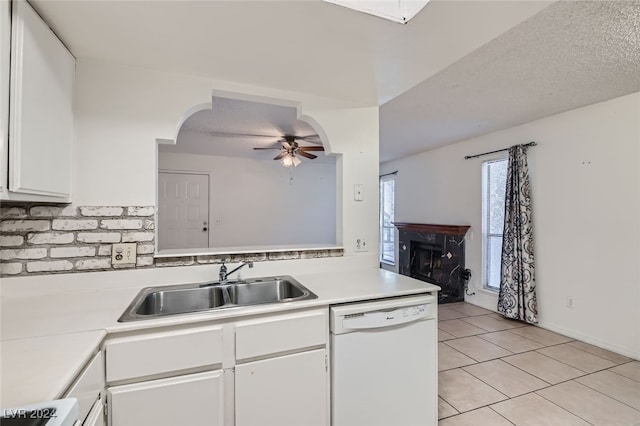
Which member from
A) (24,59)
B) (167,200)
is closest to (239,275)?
(24,59)

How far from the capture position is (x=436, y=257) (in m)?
4.86

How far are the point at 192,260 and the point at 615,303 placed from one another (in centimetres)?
380

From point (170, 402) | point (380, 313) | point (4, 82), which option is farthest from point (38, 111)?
point (380, 313)

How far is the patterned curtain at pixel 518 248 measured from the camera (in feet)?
11.4

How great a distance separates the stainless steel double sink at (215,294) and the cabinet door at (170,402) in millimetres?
384

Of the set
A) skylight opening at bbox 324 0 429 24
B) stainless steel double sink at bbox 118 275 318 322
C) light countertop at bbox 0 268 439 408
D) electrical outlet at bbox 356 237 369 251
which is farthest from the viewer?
electrical outlet at bbox 356 237 369 251

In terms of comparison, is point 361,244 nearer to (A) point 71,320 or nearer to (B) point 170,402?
(B) point 170,402

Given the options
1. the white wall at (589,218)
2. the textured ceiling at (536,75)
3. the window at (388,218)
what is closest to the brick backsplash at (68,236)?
the textured ceiling at (536,75)

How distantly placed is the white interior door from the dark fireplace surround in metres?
3.76

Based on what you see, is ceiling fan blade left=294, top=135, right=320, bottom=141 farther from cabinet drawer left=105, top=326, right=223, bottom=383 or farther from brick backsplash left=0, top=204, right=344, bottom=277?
cabinet drawer left=105, top=326, right=223, bottom=383

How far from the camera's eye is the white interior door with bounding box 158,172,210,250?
5.37 metres

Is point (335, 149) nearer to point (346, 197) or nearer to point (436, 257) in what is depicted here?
point (346, 197)

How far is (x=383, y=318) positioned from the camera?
5.12 ft

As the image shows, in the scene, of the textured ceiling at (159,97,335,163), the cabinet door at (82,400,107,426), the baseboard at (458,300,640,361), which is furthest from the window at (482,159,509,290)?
the cabinet door at (82,400,107,426)
